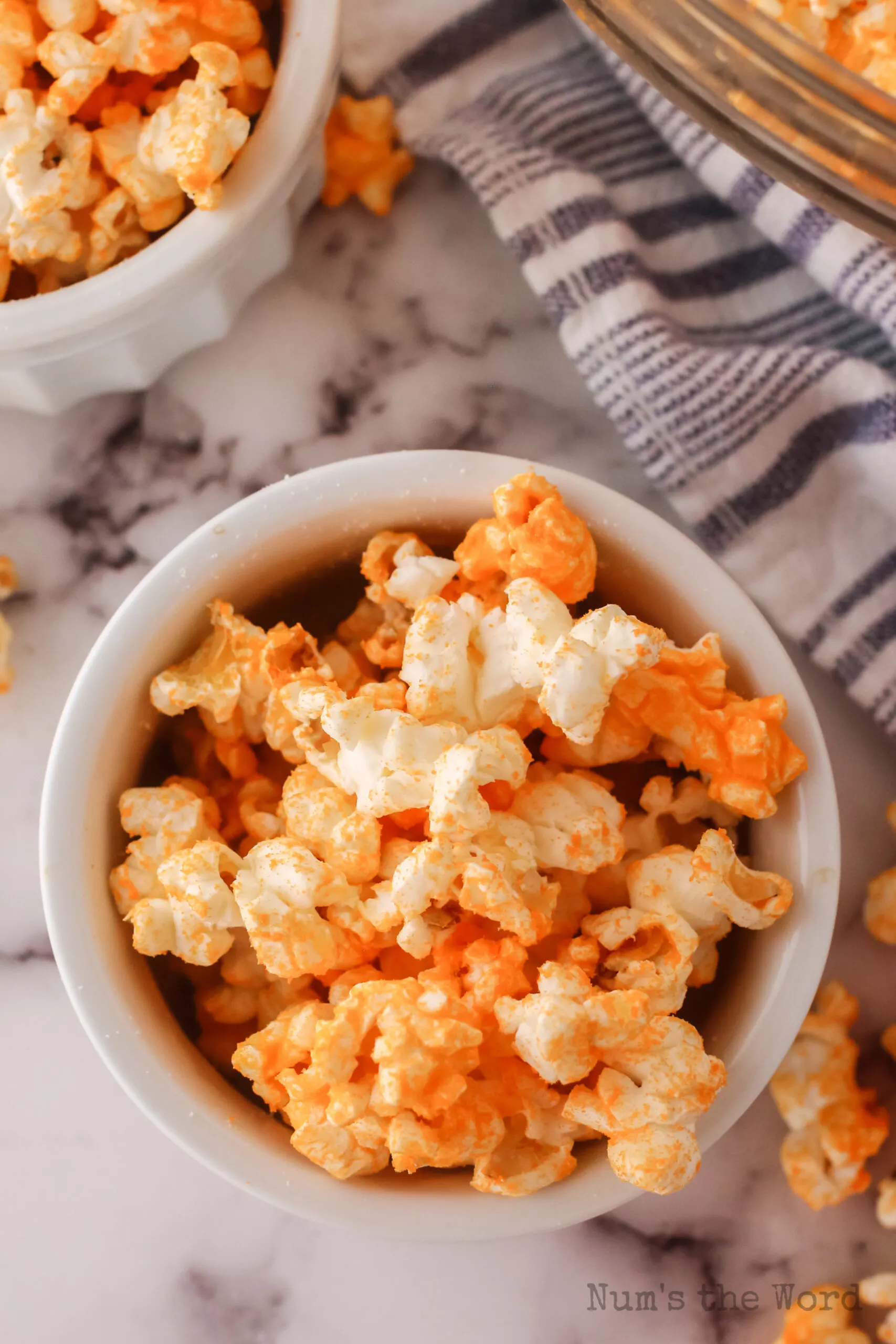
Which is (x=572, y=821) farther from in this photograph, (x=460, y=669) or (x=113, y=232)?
(x=113, y=232)

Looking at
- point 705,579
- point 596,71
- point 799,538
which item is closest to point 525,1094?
point 705,579

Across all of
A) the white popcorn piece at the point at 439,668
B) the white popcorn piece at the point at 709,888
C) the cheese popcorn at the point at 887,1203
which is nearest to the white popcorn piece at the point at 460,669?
the white popcorn piece at the point at 439,668

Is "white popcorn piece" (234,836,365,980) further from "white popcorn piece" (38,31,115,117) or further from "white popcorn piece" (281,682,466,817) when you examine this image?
"white popcorn piece" (38,31,115,117)

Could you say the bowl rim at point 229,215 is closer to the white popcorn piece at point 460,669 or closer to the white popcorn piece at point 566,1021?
the white popcorn piece at point 460,669

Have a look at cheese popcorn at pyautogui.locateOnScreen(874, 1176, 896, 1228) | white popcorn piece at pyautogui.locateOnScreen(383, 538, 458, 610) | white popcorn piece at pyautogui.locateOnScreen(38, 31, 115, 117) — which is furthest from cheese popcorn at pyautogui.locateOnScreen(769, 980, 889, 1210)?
white popcorn piece at pyautogui.locateOnScreen(38, 31, 115, 117)

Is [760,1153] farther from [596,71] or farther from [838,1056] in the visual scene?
[596,71]

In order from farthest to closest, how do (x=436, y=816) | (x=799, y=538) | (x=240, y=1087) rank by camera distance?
(x=799, y=538) < (x=240, y=1087) < (x=436, y=816)

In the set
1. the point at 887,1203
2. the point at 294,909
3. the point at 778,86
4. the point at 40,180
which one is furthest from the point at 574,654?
the point at 887,1203
